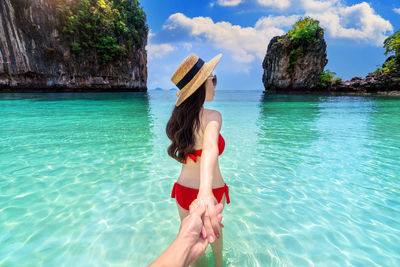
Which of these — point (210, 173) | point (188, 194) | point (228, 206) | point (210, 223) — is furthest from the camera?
point (228, 206)

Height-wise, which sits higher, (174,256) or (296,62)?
(296,62)

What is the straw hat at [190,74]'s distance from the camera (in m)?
1.32

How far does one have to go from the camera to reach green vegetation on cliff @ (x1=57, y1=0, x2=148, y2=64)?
32.1m

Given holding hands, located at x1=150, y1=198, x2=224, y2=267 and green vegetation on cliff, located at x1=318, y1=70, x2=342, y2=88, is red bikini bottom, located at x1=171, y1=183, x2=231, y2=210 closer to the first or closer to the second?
holding hands, located at x1=150, y1=198, x2=224, y2=267

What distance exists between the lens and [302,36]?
3566cm

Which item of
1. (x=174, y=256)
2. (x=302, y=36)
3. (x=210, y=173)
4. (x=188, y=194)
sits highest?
(x=302, y=36)

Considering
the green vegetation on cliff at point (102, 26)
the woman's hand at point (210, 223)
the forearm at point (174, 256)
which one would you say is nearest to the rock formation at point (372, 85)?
the green vegetation on cliff at point (102, 26)

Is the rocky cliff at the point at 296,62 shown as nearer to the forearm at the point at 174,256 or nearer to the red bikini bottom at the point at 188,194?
the red bikini bottom at the point at 188,194

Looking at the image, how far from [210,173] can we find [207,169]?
0.03 metres

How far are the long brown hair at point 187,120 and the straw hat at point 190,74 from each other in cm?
6

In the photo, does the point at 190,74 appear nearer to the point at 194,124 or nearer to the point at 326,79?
the point at 194,124

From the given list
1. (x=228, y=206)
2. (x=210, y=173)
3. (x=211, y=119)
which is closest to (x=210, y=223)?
(x=210, y=173)

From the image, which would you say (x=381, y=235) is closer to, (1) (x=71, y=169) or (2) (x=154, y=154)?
(2) (x=154, y=154)

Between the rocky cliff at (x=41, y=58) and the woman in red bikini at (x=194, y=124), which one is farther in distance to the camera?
the rocky cliff at (x=41, y=58)
